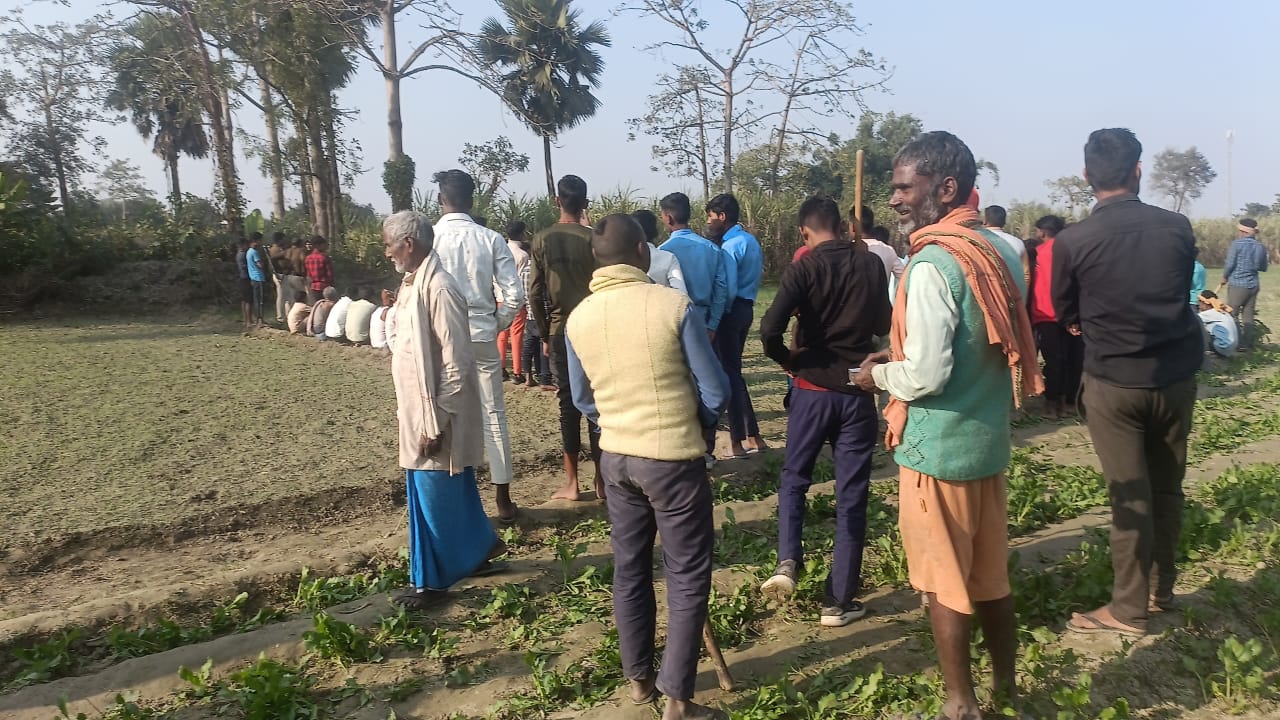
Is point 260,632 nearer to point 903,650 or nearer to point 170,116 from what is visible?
point 903,650

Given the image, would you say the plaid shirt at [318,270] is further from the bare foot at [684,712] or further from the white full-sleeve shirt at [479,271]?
the bare foot at [684,712]

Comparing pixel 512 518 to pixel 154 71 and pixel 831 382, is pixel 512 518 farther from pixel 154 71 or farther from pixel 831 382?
pixel 154 71

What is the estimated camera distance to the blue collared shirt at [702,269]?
5.73 meters

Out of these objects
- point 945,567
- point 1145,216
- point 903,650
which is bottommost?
point 903,650

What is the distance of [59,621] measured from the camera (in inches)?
141

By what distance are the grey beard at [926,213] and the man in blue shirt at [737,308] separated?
3.47 metres

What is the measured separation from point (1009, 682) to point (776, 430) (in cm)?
443

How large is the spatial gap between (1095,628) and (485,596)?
2.70 meters

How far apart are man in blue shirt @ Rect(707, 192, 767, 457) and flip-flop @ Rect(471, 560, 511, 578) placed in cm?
244

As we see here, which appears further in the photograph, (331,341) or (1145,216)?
(331,341)

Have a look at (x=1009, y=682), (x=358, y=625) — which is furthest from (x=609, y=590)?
(x=1009, y=682)

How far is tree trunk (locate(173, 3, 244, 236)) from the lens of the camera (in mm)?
18344

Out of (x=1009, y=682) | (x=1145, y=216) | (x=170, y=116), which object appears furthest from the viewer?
(x=170, y=116)

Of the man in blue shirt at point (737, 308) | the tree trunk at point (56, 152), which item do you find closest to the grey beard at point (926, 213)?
the man in blue shirt at point (737, 308)
